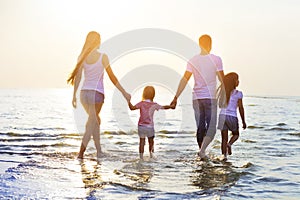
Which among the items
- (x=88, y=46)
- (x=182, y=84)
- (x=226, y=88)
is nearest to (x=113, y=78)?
(x=88, y=46)

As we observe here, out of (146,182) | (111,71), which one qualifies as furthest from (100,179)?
(111,71)

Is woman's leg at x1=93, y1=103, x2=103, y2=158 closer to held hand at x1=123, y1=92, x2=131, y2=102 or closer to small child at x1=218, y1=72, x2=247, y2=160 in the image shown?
held hand at x1=123, y1=92, x2=131, y2=102

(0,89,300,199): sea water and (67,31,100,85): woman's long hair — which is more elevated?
(67,31,100,85): woman's long hair

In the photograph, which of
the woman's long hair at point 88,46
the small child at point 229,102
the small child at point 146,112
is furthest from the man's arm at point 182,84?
the woman's long hair at point 88,46

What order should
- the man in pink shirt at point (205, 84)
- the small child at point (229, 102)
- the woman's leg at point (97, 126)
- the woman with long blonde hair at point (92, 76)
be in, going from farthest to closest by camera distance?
the small child at point (229, 102)
the man in pink shirt at point (205, 84)
the woman's leg at point (97, 126)
the woman with long blonde hair at point (92, 76)

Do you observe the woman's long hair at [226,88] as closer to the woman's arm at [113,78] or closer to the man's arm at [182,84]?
the man's arm at [182,84]

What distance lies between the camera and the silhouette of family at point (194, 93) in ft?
29.3

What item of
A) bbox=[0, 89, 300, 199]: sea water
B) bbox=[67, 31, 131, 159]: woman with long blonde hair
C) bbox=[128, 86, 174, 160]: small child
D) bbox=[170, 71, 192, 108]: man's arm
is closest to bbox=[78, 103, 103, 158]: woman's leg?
bbox=[67, 31, 131, 159]: woman with long blonde hair

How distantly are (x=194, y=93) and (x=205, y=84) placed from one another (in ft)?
1.08

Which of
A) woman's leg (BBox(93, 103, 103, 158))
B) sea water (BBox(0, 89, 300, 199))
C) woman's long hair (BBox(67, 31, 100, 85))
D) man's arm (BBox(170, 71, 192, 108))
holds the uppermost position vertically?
woman's long hair (BBox(67, 31, 100, 85))

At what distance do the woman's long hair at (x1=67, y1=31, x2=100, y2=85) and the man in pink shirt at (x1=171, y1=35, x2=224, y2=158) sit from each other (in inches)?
68.4

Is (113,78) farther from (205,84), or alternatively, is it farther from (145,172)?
(145,172)

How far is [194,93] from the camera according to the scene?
9500mm

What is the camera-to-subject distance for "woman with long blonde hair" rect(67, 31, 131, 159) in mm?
8922
